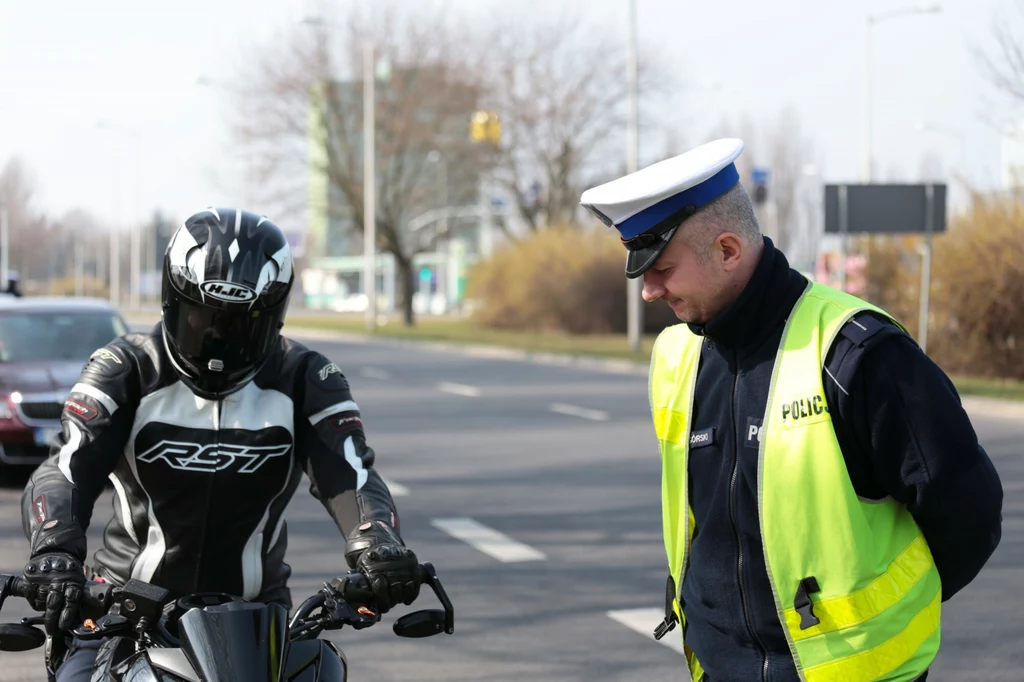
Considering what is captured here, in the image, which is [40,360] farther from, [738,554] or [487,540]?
[738,554]

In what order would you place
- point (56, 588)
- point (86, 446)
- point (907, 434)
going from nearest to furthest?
point (907, 434) < point (56, 588) < point (86, 446)

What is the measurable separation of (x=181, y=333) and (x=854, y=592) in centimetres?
157

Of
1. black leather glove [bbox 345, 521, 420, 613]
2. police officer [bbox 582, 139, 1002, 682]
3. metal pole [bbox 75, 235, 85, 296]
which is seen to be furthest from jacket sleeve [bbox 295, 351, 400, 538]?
metal pole [bbox 75, 235, 85, 296]

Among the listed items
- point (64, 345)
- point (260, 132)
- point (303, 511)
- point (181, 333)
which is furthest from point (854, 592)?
point (260, 132)

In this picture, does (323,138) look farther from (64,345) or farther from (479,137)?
(64,345)

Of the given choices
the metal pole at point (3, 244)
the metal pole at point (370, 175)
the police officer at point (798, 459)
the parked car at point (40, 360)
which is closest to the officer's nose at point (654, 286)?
the police officer at point (798, 459)

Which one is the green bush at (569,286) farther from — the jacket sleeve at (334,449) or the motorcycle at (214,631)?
the motorcycle at (214,631)

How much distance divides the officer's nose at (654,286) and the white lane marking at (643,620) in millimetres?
3955

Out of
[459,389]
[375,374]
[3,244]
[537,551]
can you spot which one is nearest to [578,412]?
[459,389]

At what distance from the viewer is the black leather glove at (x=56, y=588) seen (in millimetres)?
2697

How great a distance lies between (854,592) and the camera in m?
2.50

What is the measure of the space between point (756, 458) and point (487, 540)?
6436 mm

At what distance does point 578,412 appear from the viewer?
17.5 metres

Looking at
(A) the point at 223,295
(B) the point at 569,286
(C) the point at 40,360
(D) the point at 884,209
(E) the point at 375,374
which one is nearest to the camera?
(A) the point at 223,295
